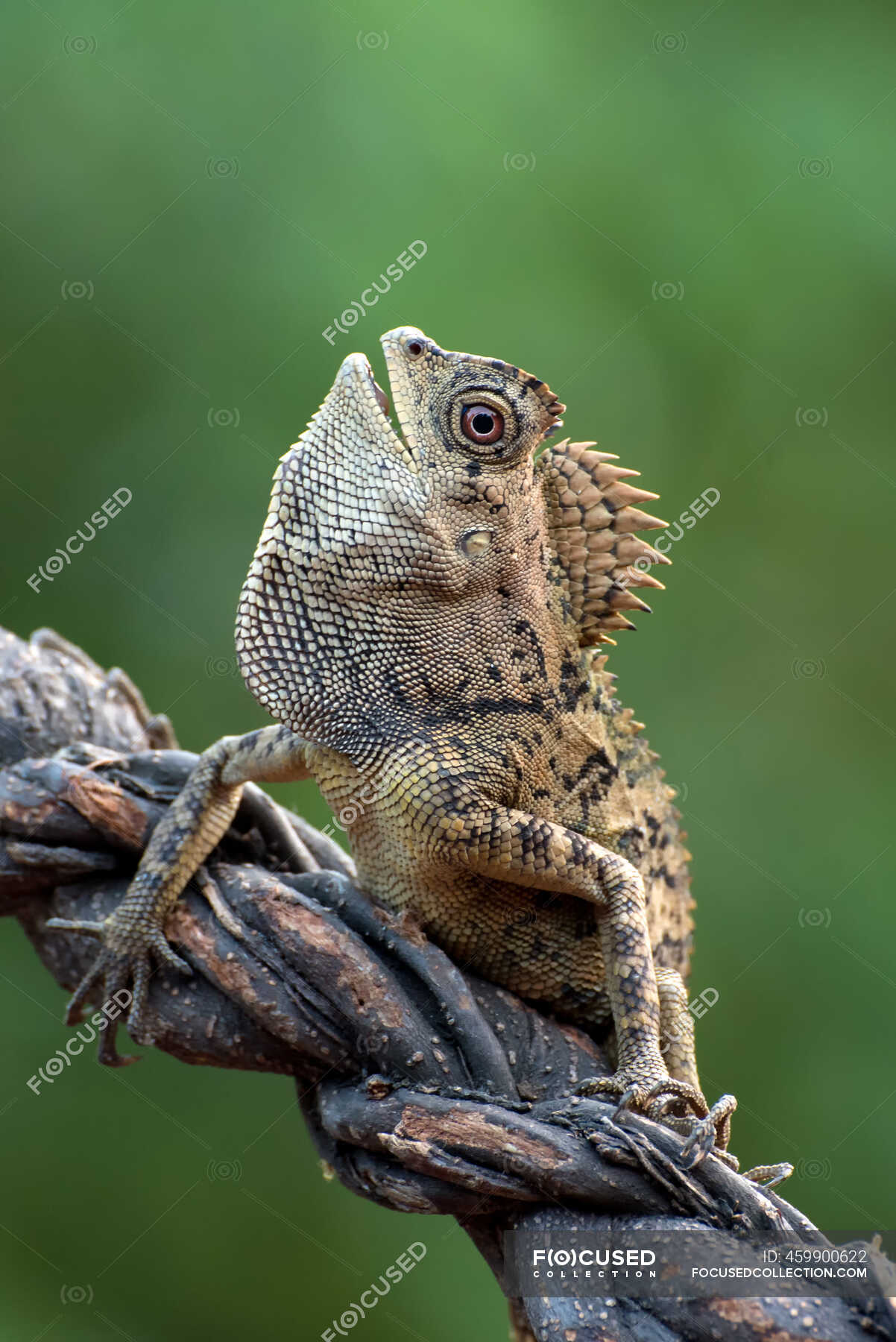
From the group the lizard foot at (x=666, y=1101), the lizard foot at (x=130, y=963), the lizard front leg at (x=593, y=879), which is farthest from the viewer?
the lizard foot at (x=130, y=963)

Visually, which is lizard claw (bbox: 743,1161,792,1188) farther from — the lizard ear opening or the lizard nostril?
the lizard nostril

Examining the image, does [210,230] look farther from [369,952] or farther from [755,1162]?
[755,1162]

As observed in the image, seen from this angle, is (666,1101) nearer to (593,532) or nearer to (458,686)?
(458,686)

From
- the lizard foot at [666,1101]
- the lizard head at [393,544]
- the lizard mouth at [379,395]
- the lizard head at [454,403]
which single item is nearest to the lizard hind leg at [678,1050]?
the lizard foot at [666,1101]

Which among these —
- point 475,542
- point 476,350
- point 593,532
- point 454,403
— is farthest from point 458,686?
point 476,350

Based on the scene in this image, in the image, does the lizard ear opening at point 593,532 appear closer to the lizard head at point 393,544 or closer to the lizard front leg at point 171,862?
the lizard head at point 393,544

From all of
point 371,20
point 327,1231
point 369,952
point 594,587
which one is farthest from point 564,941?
point 371,20
